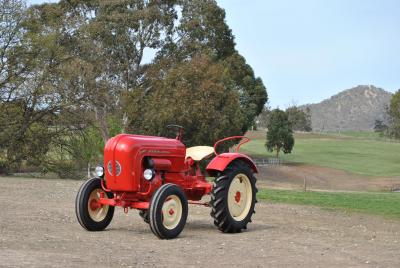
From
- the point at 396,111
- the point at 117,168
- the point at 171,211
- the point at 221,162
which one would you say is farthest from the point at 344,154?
the point at 117,168

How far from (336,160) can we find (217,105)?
37692 millimetres

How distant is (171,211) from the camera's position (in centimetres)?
987

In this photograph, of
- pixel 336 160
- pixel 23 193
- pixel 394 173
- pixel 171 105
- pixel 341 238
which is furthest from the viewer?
pixel 336 160

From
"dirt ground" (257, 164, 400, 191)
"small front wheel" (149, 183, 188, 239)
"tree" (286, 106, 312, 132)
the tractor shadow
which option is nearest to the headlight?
"small front wheel" (149, 183, 188, 239)

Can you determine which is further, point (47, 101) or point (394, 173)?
point (394, 173)

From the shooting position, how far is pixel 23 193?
677 inches

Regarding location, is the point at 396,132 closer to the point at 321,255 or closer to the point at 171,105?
the point at 171,105

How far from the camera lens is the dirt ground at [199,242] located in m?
7.80

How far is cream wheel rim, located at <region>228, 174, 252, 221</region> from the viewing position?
11.0 meters

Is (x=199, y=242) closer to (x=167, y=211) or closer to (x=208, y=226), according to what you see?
(x=167, y=211)

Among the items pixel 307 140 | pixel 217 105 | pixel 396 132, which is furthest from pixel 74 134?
pixel 396 132

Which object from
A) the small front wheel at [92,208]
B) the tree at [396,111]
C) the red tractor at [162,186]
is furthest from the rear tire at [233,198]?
the tree at [396,111]

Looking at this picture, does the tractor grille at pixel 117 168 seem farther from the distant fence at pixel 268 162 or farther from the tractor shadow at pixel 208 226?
the distant fence at pixel 268 162

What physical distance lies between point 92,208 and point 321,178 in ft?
162
